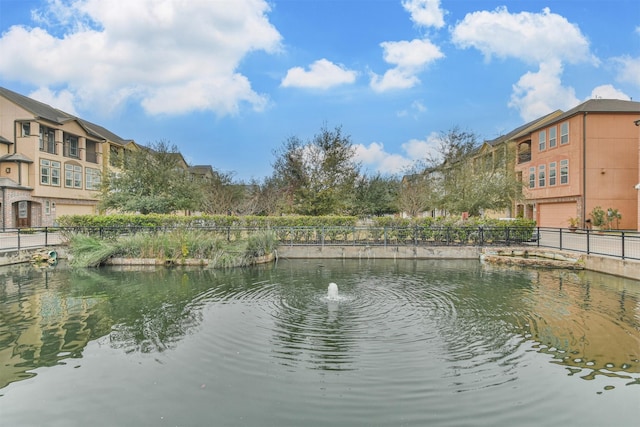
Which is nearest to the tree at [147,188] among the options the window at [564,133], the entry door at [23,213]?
the entry door at [23,213]

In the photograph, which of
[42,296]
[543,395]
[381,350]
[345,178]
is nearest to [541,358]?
[543,395]

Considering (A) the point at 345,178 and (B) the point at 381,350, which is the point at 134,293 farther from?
(A) the point at 345,178

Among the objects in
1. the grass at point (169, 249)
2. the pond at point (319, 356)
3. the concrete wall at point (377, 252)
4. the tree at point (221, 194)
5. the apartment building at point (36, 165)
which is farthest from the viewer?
the tree at point (221, 194)

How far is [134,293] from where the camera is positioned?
33.5 feet

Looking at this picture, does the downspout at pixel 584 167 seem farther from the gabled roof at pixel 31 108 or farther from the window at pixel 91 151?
the window at pixel 91 151

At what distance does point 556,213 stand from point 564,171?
358 cm

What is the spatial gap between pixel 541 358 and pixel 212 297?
7.31 m

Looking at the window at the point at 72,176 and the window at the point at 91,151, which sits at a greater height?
the window at the point at 91,151

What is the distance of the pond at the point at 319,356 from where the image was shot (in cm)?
417

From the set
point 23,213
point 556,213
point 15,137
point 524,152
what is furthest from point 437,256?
point 15,137

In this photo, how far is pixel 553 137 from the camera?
103 ft

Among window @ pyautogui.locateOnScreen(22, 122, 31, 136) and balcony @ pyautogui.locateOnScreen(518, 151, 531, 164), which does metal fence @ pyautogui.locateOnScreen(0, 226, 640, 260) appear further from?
balcony @ pyautogui.locateOnScreen(518, 151, 531, 164)

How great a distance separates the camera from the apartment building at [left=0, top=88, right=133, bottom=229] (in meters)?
30.0

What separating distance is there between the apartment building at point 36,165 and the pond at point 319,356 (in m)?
25.3
